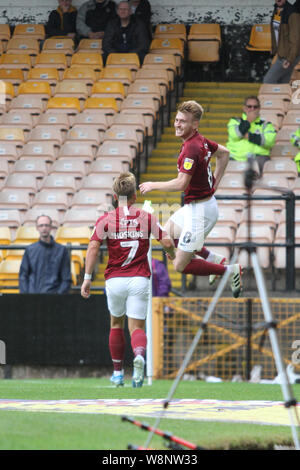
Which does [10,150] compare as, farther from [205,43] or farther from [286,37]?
[286,37]

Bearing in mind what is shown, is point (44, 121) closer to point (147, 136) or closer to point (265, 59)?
point (147, 136)

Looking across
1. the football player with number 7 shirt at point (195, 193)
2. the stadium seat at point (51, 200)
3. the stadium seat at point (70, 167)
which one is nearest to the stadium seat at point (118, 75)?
the stadium seat at point (70, 167)

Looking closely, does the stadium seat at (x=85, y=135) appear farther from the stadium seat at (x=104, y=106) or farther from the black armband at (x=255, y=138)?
the black armband at (x=255, y=138)

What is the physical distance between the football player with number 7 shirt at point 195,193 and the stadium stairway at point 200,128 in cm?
630

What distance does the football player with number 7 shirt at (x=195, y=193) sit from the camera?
8.73 meters

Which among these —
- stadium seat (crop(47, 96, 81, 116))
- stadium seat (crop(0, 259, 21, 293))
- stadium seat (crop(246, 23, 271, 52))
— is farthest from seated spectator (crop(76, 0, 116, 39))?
stadium seat (crop(0, 259, 21, 293))

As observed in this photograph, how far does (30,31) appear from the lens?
2284 cm

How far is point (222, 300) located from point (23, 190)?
5.78 metres

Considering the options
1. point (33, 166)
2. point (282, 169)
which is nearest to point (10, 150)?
point (33, 166)

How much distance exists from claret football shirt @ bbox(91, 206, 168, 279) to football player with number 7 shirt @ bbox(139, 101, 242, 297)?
0.39 m

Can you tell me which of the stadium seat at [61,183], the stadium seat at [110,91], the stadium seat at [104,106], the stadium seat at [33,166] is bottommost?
the stadium seat at [61,183]

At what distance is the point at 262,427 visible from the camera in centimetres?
675
